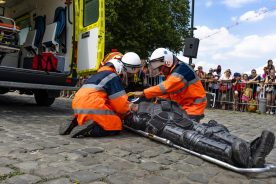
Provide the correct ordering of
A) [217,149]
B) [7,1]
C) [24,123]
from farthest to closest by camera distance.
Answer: [7,1] → [24,123] → [217,149]

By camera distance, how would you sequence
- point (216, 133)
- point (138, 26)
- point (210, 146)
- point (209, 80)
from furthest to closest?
point (138, 26) → point (209, 80) → point (216, 133) → point (210, 146)

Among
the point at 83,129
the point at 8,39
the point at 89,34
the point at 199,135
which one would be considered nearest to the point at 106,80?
the point at 83,129

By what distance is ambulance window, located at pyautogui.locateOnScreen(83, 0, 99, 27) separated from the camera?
6816 mm

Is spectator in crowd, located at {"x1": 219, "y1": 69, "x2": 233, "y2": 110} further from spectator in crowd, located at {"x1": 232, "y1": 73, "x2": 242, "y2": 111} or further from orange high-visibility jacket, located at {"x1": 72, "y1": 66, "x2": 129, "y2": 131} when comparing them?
orange high-visibility jacket, located at {"x1": 72, "y1": 66, "x2": 129, "y2": 131}

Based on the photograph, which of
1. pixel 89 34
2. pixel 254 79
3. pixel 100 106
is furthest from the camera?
pixel 254 79

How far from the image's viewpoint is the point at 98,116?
4.59 m

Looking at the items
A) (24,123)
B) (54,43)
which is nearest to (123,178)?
(24,123)

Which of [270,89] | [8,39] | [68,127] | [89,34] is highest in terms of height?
[89,34]

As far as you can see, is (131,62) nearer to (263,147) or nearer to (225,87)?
(263,147)

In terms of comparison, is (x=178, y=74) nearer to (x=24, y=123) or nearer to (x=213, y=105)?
(x=24, y=123)

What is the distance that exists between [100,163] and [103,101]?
1359mm

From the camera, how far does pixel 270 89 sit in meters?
10.9

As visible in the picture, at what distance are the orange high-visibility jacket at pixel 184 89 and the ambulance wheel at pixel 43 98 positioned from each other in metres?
4.02

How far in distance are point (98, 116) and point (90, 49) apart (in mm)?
2569
